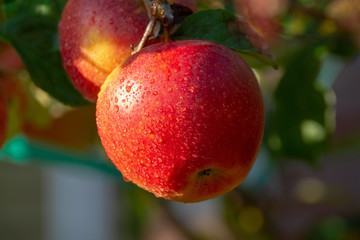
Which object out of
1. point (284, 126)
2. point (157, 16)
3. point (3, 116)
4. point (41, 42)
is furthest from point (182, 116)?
point (284, 126)

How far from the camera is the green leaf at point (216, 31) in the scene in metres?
0.46

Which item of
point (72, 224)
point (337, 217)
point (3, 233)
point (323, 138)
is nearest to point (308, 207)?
point (337, 217)

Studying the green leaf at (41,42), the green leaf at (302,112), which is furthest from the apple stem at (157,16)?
the green leaf at (302,112)

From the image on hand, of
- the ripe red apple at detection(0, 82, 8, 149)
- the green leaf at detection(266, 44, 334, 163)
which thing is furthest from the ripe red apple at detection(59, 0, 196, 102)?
the green leaf at detection(266, 44, 334, 163)

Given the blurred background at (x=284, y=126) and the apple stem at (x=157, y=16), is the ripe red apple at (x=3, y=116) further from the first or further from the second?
the apple stem at (x=157, y=16)

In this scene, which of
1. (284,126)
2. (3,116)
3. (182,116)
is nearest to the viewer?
(182,116)

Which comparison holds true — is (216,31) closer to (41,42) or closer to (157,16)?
(157,16)

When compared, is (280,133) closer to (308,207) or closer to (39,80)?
(39,80)

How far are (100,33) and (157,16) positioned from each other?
0.07 m

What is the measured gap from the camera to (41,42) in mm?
581

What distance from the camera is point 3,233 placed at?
182 inches

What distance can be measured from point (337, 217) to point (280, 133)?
0.83 metres

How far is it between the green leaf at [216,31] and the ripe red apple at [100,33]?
0.04 meters

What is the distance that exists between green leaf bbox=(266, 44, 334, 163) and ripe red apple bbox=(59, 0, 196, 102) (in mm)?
443
